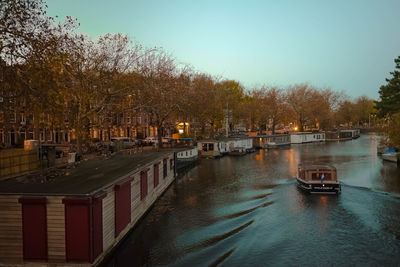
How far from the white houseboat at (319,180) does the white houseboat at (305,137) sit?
70822mm

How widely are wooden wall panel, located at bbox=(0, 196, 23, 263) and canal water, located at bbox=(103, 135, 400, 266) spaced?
14.6 ft

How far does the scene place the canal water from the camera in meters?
17.6

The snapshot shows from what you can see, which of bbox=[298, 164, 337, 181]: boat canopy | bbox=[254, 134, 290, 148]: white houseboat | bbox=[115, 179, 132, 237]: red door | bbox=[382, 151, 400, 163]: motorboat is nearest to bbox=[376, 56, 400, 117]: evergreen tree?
bbox=[382, 151, 400, 163]: motorboat

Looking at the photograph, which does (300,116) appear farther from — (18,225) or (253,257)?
(18,225)

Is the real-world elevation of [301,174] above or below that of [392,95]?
below

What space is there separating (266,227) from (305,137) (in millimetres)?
88115

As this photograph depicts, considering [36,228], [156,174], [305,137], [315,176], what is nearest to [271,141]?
[305,137]

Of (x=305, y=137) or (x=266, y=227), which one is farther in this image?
(x=305, y=137)

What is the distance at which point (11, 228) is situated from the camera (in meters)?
13.8

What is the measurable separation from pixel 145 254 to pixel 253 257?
20.8 feet

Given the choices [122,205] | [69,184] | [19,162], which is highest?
[19,162]

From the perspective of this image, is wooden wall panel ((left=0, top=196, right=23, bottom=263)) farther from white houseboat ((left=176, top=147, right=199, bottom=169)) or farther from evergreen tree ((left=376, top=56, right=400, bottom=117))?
evergreen tree ((left=376, top=56, right=400, bottom=117))

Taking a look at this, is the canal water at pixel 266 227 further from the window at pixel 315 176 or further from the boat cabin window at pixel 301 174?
the window at pixel 315 176

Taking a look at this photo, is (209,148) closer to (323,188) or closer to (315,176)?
(315,176)
